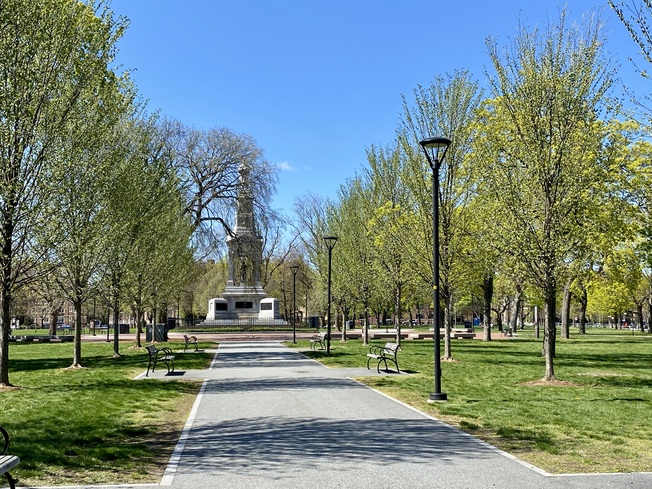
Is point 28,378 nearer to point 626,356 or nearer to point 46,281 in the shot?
point 46,281

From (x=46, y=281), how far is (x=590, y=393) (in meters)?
14.1

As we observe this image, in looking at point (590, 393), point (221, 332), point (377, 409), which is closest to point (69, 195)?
point (377, 409)

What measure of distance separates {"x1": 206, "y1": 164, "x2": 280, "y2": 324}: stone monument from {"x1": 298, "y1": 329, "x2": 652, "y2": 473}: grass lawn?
18.2m

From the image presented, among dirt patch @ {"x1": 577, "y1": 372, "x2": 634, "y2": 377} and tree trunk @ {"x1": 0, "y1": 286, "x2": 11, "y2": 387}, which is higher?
tree trunk @ {"x1": 0, "y1": 286, "x2": 11, "y2": 387}

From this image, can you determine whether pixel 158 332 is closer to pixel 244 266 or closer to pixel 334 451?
pixel 244 266

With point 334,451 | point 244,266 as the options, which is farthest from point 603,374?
point 244,266

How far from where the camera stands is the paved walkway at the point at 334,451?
22.4ft

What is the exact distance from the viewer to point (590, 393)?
1472cm

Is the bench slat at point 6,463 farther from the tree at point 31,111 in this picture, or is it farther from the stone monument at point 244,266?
the stone monument at point 244,266

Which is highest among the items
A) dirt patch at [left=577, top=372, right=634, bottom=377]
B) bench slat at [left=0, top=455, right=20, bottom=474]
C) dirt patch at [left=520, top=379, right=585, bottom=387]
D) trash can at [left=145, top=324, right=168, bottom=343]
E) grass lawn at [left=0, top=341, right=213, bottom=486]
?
bench slat at [left=0, top=455, right=20, bottom=474]

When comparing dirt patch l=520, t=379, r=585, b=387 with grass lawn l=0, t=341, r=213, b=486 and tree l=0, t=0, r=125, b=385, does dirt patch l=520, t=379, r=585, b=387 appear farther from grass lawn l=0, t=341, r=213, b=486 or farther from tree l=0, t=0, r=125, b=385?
tree l=0, t=0, r=125, b=385

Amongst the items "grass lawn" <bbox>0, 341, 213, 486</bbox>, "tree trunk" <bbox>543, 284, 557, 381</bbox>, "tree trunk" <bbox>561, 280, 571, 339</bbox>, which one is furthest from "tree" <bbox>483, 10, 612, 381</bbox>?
"tree trunk" <bbox>561, 280, 571, 339</bbox>

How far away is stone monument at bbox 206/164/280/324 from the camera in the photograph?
39.5m

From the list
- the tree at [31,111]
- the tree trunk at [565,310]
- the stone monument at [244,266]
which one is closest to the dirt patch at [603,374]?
the tree at [31,111]
